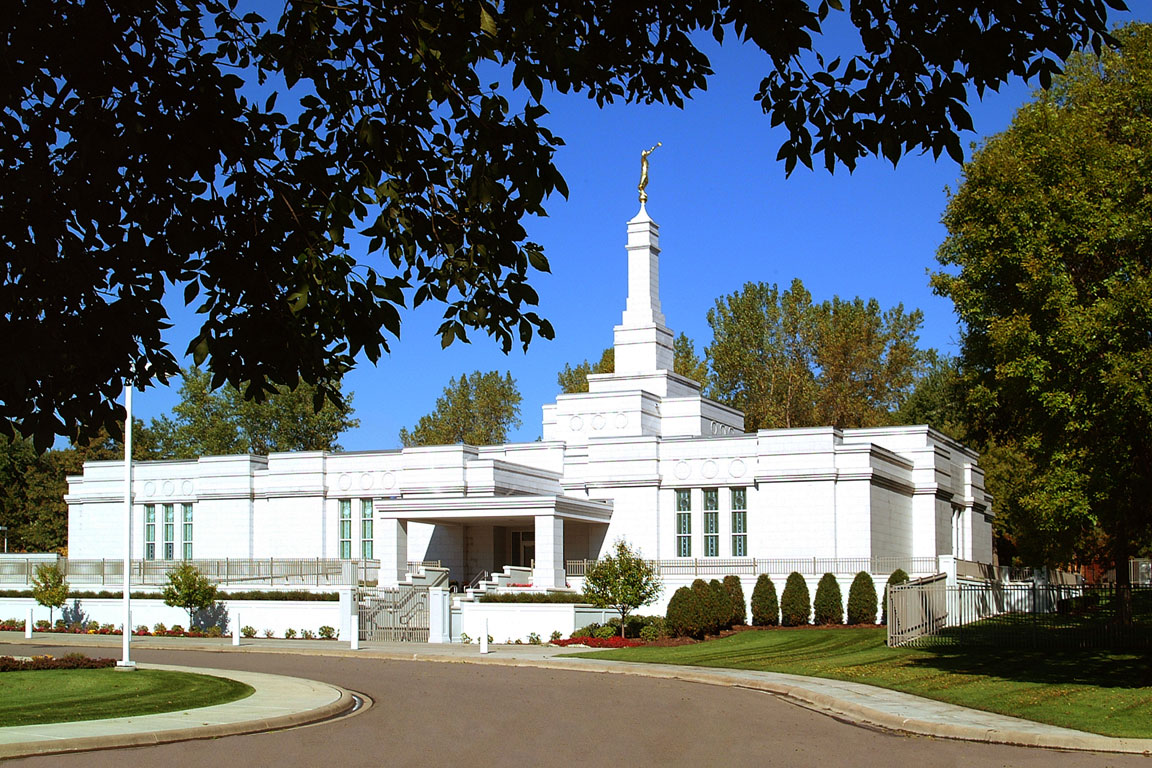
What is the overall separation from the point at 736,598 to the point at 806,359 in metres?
33.2

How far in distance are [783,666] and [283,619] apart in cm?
2144

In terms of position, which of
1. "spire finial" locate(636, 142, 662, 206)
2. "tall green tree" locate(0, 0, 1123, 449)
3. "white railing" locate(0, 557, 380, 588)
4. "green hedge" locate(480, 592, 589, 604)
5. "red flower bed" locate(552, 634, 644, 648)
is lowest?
"red flower bed" locate(552, 634, 644, 648)

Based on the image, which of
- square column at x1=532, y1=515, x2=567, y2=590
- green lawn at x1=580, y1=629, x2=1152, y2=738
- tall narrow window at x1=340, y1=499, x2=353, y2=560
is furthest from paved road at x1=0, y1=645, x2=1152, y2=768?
tall narrow window at x1=340, y1=499, x2=353, y2=560

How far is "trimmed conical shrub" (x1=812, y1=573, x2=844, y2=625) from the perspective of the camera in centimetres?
4116

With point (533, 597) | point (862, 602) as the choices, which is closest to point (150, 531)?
point (533, 597)

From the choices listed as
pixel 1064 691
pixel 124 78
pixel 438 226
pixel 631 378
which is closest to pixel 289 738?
pixel 438 226

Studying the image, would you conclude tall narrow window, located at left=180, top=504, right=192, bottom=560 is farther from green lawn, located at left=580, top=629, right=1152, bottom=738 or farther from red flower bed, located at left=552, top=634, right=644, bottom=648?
green lawn, located at left=580, top=629, right=1152, bottom=738

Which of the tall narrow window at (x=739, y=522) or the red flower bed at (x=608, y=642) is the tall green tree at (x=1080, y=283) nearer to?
the red flower bed at (x=608, y=642)

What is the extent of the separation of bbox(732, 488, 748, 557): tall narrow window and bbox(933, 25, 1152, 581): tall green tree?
14.9 metres

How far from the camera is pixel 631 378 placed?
5316 cm

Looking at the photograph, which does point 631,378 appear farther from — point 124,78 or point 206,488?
point 124,78

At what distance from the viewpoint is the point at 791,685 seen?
23.0 meters

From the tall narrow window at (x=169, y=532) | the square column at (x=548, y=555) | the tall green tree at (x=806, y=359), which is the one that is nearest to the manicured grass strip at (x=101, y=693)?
the square column at (x=548, y=555)

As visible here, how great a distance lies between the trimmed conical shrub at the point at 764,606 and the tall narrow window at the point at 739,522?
17.2ft
